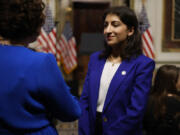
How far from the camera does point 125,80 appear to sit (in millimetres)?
1483

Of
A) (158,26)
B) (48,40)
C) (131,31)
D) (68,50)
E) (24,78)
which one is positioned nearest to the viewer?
(24,78)

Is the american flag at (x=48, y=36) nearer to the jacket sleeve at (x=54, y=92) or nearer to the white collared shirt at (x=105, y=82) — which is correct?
the white collared shirt at (x=105, y=82)

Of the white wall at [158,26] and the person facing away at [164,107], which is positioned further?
the white wall at [158,26]

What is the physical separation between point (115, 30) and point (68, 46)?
4.44 m

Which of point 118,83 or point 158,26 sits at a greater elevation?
point 158,26

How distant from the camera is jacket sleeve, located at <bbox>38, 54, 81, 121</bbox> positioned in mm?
883

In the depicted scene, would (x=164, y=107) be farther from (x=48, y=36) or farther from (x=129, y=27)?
(x=48, y=36)

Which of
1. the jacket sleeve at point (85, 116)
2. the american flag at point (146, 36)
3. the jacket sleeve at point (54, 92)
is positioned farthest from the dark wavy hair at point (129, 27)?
the american flag at point (146, 36)

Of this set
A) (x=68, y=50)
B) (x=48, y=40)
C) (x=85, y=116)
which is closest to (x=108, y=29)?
(x=85, y=116)

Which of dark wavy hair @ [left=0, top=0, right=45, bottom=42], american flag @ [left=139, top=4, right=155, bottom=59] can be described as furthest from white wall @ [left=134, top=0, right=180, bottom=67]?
dark wavy hair @ [left=0, top=0, right=45, bottom=42]

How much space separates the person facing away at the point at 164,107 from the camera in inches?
67.5

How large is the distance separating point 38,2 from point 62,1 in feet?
19.1

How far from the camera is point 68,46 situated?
5.96 m

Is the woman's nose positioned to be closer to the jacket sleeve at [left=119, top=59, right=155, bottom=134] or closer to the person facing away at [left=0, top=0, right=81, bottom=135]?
the jacket sleeve at [left=119, top=59, right=155, bottom=134]
